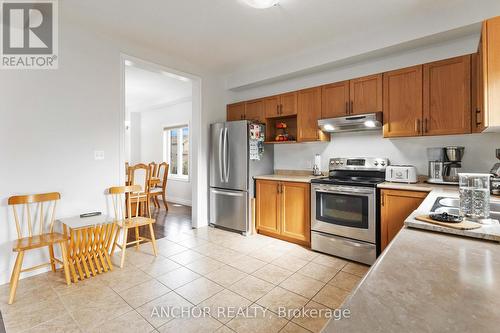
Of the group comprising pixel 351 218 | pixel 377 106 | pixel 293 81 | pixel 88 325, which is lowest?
pixel 88 325

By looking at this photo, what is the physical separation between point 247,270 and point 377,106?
2.42 m

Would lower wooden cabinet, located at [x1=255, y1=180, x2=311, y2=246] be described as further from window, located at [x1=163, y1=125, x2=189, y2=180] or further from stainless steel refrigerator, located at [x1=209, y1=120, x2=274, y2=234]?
window, located at [x1=163, y1=125, x2=189, y2=180]

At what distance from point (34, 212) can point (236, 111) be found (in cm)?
311

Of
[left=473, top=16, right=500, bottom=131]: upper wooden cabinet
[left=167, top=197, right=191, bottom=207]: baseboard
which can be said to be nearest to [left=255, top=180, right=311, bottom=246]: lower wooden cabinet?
[left=473, top=16, right=500, bottom=131]: upper wooden cabinet

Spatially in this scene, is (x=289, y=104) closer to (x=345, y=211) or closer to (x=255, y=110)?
(x=255, y=110)

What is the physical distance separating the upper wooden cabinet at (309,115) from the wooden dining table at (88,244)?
269 centimetres

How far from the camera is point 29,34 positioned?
8.56ft

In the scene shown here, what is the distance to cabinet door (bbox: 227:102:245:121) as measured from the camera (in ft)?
14.5

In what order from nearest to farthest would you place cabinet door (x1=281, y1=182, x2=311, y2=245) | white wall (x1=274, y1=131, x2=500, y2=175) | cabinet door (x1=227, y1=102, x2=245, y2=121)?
white wall (x1=274, y1=131, x2=500, y2=175)
cabinet door (x1=281, y1=182, x2=311, y2=245)
cabinet door (x1=227, y1=102, x2=245, y2=121)

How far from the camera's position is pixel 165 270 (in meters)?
2.68

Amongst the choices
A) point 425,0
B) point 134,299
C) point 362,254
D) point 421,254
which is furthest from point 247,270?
point 425,0

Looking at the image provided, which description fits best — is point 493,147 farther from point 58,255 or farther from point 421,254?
point 58,255

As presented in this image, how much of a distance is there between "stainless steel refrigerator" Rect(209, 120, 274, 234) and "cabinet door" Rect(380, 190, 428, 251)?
1824mm

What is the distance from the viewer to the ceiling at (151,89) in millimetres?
4674
